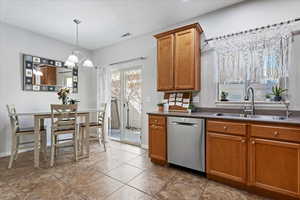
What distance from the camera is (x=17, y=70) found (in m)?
3.42

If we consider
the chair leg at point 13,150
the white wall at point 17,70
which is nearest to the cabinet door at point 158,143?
the chair leg at point 13,150

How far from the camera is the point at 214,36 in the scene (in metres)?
2.79

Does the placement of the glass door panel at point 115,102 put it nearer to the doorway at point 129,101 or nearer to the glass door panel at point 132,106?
the doorway at point 129,101

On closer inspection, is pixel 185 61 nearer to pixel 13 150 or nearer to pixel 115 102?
pixel 115 102

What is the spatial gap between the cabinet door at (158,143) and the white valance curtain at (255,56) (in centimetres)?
135

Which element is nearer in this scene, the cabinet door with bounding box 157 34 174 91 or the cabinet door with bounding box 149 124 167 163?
the cabinet door with bounding box 149 124 167 163

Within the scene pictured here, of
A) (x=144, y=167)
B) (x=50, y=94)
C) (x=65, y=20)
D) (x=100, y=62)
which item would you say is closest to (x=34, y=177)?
(x=144, y=167)

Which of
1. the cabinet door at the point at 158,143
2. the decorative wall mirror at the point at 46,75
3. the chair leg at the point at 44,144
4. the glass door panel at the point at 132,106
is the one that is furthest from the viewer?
the glass door panel at the point at 132,106

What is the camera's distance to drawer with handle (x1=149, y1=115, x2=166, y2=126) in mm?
2750

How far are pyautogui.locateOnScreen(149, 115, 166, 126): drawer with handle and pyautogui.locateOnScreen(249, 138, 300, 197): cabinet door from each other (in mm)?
1291

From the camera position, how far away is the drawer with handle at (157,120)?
9.02 feet

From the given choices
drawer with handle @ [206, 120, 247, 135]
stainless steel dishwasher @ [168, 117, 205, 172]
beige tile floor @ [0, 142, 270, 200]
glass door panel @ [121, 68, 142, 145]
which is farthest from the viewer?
glass door panel @ [121, 68, 142, 145]

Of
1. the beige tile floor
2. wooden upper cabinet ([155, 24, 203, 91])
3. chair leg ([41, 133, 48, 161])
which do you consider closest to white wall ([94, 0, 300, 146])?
wooden upper cabinet ([155, 24, 203, 91])

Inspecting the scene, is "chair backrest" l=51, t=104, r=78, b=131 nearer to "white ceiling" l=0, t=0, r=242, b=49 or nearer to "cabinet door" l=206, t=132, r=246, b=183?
"white ceiling" l=0, t=0, r=242, b=49
